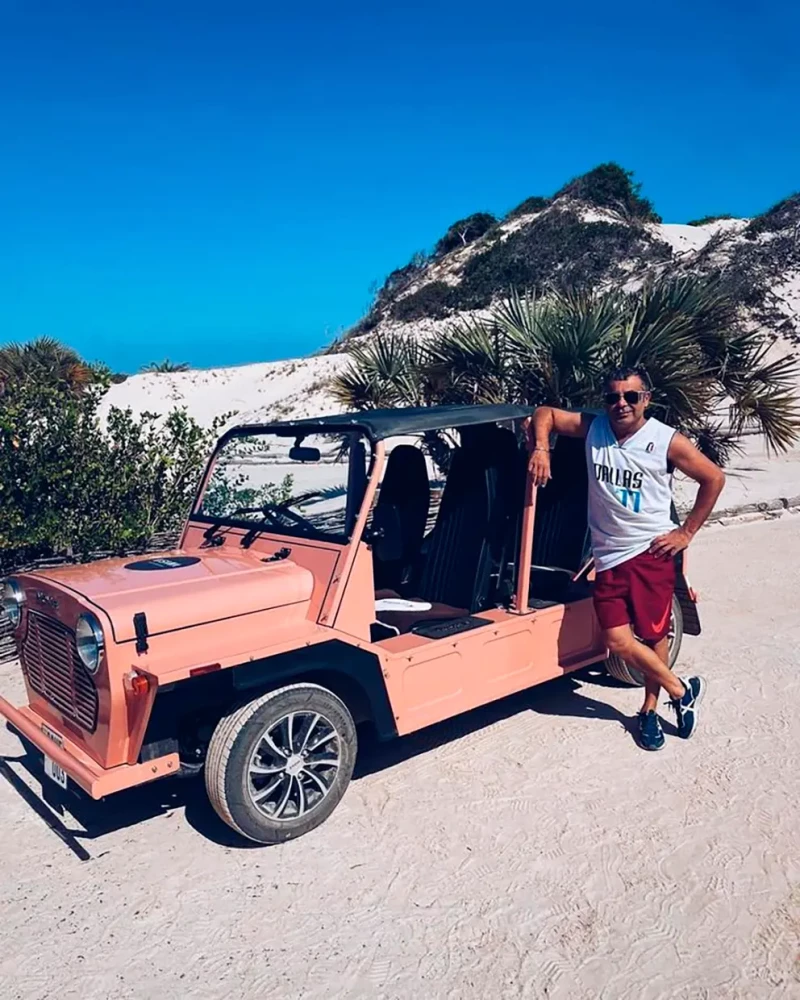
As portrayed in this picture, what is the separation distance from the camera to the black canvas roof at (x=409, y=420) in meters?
4.49

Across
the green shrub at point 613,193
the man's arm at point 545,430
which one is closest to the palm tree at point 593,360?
the man's arm at point 545,430

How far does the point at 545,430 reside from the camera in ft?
15.6

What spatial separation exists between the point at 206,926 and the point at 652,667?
265cm

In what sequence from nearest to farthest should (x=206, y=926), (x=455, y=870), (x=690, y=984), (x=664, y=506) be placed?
(x=690, y=984) → (x=206, y=926) → (x=455, y=870) → (x=664, y=506)

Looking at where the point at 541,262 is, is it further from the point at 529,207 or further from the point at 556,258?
the point at 529,207

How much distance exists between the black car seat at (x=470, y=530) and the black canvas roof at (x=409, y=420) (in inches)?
7.0

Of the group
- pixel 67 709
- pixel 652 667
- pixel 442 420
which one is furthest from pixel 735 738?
pixel 67 709

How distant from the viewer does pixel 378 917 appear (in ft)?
10.9

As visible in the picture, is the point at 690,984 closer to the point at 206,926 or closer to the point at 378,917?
the point at 378,917

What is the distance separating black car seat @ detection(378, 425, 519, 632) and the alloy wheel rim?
1.09m

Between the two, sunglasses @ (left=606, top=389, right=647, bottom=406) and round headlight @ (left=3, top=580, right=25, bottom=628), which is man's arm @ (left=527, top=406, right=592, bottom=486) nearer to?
sunglasses @ (left=606, top=389, right=647, bottom=406)

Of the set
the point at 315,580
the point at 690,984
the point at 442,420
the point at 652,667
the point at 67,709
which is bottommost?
the point at 690,984

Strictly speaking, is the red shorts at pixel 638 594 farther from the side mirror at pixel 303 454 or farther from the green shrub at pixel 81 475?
the green shrub at pixel 81 475

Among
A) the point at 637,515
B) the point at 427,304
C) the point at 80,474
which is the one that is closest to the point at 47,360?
the point at 427,304
